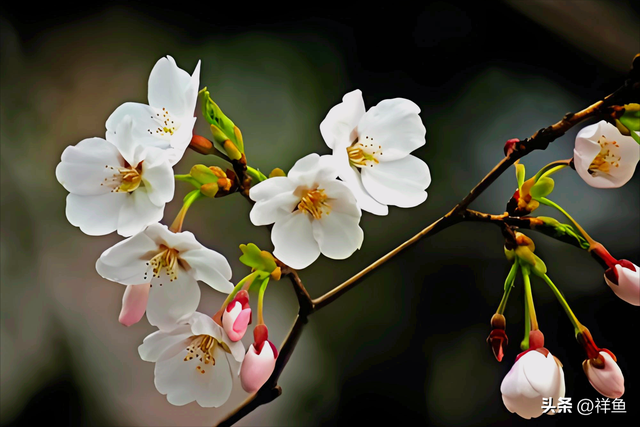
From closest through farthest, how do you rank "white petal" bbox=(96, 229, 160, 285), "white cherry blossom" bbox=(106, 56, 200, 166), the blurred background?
"white petal" bbox=(96, 229, 160, 285), "white cherry blossom" bbox=(106, 56, 200, 166), the blurred background

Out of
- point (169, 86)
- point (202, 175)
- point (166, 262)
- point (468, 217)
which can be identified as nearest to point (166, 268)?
point (166, 262)

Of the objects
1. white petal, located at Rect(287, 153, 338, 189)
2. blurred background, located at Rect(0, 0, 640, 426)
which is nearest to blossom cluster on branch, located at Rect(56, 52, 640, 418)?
white petal, located at Rect(287, 153, 338, 189)

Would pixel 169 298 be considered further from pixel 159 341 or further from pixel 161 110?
pixel 161 110

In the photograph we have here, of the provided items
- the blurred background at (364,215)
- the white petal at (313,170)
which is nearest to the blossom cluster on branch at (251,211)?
the white petal at (313,170)

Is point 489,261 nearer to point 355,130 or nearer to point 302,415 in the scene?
point 302,415

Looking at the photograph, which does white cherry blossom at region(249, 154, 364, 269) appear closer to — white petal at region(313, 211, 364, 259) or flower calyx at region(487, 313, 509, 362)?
white petal at region(313, 211, 364, 259)

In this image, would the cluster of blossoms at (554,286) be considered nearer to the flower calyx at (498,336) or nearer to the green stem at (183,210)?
the flower calyx at (498,336)
